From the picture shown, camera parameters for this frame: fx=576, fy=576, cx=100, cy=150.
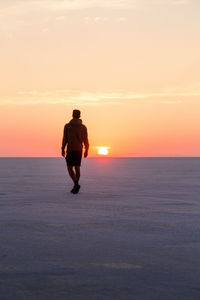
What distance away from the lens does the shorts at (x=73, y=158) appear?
1520 centimetres

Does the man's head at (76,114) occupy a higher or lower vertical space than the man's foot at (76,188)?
higher

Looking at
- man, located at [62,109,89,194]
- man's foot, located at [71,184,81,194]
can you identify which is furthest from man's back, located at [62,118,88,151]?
man's foot, located at [71,184,81,194]

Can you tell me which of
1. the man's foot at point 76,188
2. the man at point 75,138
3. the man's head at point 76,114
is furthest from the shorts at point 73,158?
the man's head at point 76,114

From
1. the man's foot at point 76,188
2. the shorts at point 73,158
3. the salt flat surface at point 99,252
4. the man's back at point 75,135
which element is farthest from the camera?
the man's back at point 75,135

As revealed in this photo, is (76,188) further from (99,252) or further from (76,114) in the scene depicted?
(99,252)

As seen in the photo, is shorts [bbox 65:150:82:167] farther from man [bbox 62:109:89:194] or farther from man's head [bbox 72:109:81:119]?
man's head [bbox 72:109:81:119]

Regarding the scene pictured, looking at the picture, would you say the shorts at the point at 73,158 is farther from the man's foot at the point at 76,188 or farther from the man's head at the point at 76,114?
the man's head at the point at 76,114

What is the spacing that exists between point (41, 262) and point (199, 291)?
176cm

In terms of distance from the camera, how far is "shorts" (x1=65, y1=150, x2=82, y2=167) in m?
15.2

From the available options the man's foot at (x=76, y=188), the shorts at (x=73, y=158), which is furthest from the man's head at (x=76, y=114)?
the man's foot at (x=76, y=188)

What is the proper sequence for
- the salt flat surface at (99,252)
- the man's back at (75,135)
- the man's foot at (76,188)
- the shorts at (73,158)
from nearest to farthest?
the salt flat surface at (99,252) → the man's foot at (76,188) → the shorts at (73,158) → the man's back at (75,135)

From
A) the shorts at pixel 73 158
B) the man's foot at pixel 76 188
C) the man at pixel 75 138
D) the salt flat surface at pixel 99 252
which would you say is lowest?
the salt flat surface at pixel 99 252

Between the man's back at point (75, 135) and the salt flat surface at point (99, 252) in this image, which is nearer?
the salt flat surface at point (99, 252)

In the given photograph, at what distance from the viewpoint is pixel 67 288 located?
446 cm
